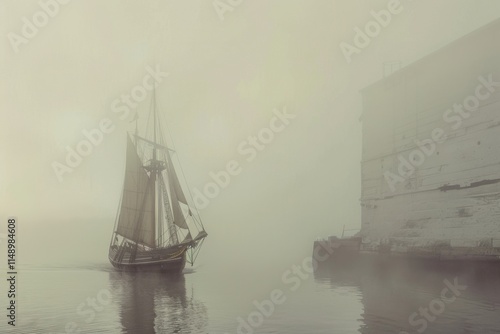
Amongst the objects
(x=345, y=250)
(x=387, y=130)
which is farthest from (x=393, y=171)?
(x=345, y=250)

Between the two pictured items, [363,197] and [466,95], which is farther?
[363,197]

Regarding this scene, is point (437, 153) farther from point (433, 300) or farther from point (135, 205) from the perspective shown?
point (135, 205)

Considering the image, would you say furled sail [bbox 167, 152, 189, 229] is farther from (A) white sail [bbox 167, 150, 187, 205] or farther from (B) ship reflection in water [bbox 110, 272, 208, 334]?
(B) ship reflection in water [bbox 110, 272, 208, 334]

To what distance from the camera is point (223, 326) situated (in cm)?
1991

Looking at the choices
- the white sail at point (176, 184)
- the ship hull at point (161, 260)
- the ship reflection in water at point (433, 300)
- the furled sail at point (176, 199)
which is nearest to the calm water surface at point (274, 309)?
the ship reflection in water at point (433, 300)

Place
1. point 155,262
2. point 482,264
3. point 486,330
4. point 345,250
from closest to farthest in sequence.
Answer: point 486,330 < point 482,264 < point 155,262 < point 345,250

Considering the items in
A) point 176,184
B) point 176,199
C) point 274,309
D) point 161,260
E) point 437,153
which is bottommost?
point 161,260

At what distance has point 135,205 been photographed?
2117 inches

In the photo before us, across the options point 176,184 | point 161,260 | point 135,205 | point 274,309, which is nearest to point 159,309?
point 274,309

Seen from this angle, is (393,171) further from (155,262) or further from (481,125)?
(155,262)

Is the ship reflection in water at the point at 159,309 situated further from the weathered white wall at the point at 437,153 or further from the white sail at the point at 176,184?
the weathered white wall at the point at 437,153

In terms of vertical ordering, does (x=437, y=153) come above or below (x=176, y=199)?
above

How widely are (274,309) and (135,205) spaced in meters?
32.5

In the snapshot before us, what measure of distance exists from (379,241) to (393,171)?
6.80 metres
